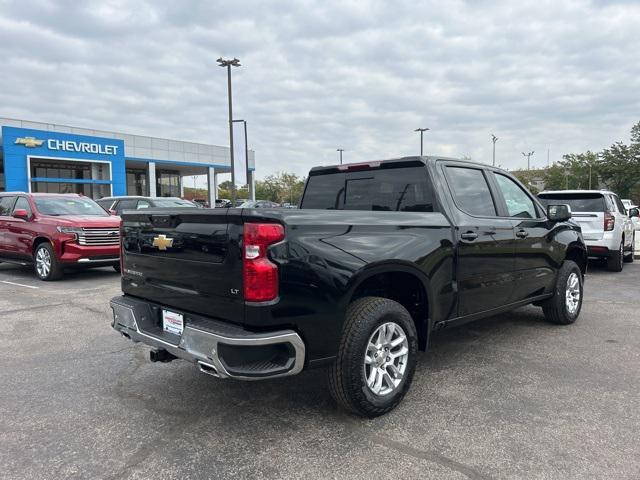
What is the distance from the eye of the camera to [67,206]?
10133mm

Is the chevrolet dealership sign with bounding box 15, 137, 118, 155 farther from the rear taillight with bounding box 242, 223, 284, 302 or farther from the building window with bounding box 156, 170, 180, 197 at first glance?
the rear taillight with bounding box 242, 223, 284, 302

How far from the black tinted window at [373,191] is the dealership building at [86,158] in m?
29.6

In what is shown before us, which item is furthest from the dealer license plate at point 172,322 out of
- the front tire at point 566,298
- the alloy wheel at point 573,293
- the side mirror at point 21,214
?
the side mirror at point 21,214

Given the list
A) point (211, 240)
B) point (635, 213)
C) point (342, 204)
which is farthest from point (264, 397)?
point (635, 213)

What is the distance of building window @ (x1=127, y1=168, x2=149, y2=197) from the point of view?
44906 millimetres

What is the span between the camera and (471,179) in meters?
4.49

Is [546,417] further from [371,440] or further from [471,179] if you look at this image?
[471,179]

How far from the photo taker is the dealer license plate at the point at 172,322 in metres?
3.27

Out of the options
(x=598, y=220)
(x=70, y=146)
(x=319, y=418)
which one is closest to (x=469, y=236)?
(x=319, y=418)

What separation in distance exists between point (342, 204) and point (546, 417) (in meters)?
2.40

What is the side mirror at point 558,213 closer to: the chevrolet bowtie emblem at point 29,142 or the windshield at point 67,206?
the windshield at point 67,206

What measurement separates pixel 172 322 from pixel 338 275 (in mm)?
1210

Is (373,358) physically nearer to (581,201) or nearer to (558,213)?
(558,213)

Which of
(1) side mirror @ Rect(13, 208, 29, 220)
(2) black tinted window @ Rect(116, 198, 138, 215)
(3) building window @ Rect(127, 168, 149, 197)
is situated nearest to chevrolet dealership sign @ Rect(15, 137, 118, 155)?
(3) building window @ Rect(127, 168, 149, 197)
